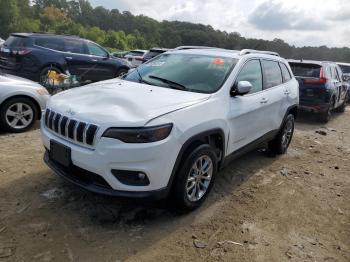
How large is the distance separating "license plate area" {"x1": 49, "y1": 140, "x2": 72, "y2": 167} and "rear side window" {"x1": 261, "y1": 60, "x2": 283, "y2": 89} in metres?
3.06

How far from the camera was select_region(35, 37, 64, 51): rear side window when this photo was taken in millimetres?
10688

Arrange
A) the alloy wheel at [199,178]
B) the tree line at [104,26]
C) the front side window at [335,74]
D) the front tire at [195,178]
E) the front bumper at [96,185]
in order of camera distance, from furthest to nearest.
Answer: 1. the tree line at [104,26]
2. the front side window at [335,74]
3. the alloy wheel at [199,178]
4. the front tire at [195,178]
5. the front bumper at [96,185]

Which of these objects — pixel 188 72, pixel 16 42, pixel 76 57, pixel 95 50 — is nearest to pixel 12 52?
pixel 16 42

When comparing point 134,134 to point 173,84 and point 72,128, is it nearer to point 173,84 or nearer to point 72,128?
point 72,128

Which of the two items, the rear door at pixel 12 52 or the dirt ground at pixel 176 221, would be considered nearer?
the dirt ground at pixel 176 221

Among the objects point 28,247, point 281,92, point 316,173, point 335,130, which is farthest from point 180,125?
point 335,130

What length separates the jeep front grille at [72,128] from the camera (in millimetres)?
3440

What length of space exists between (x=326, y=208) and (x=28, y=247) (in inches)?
134

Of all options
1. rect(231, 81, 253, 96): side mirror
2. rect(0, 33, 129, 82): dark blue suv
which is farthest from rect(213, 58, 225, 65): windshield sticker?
rect(0, 33, 129, 82): dark blue suv

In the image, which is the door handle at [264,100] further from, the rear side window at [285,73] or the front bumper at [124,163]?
the front bumper at [124,163]

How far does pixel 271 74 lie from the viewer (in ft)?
18.9

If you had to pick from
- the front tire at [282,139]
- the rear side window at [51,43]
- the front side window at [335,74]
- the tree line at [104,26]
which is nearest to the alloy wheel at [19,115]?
the front tire at [282,139]

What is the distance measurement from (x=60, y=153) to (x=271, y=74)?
3447mm

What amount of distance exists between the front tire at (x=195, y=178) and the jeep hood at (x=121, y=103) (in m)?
0.53
